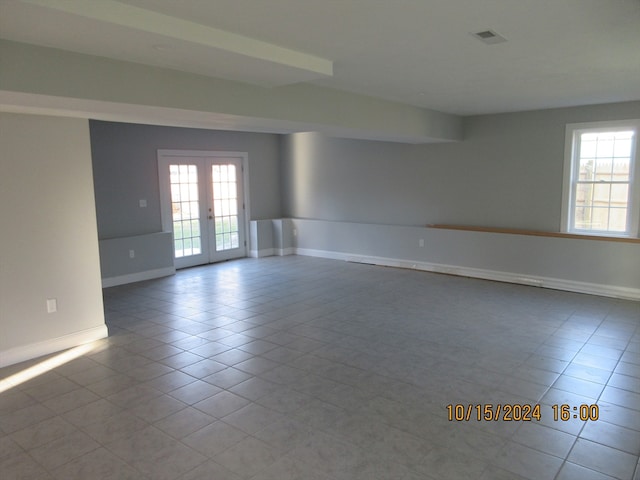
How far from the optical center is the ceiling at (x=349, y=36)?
2.31 metres

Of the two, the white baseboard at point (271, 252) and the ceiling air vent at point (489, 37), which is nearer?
the ceiling air vent at point (489, 37)

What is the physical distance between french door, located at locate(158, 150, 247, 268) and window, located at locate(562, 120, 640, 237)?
5509 mm

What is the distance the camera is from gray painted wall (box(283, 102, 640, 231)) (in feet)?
21.0

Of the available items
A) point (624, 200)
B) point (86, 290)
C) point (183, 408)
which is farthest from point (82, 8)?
point (624, 200)

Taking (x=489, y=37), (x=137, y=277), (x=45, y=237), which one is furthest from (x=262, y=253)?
(x=489, y=37)

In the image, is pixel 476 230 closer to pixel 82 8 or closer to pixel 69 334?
pixel 69 334

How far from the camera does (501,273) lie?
6.72m

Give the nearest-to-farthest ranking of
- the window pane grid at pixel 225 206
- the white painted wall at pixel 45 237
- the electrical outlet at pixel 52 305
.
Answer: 1. the white painted wall at pixel 45 237
2. the electrical outlet at pixel 52 305
3. the window pane grid at pixel 225 206

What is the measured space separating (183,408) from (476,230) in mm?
5248

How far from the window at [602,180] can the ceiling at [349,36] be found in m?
1.92

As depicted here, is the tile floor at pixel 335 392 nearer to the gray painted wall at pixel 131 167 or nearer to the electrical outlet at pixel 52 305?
the electrical outlet at pixel 52 305

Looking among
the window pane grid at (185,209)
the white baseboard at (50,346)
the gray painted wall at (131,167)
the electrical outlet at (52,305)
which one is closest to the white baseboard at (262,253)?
the window pane grid at (185,209)
